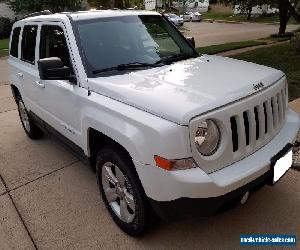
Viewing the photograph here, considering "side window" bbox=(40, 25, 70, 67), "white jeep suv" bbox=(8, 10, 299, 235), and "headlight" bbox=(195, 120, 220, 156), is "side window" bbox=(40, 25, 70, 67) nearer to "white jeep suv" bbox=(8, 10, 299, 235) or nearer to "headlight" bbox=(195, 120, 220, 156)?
"white jeep suv" bbox=(8, 10, 299, 235)

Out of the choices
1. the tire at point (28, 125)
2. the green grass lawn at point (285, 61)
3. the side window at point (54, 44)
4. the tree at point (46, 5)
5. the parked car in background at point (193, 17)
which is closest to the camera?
the side window at point (54, 44)

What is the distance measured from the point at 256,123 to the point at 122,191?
1299mm

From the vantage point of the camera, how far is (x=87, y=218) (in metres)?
3.61

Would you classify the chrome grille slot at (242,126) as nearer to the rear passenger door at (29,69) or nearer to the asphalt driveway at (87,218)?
the asphalt driveway at (87,218)

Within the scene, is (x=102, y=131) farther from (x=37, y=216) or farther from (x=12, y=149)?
(x=12, y=149)

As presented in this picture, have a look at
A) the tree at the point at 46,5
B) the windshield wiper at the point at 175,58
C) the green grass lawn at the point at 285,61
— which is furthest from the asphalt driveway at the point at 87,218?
the tree at the point at 46,5

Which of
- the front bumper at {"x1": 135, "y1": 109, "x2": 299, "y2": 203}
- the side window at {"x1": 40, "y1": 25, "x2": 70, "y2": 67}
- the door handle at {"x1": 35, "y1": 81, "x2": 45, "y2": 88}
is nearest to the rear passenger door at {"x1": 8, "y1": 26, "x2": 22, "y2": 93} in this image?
the door handle at {"x1": 35, "y1": 81, "x2": 45, "y2": 88}

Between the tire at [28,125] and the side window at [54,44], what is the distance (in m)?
1.55

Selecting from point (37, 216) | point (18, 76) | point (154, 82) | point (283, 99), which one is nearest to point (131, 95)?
point (154, 82)

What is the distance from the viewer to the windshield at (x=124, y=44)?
140 inches

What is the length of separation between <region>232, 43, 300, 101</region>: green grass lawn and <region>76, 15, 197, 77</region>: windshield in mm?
3606

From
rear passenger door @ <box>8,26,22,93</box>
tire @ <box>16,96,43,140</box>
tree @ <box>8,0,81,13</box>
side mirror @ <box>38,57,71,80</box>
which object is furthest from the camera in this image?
tree @ <box>8,0,81,13</box>

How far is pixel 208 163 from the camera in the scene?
2.59m

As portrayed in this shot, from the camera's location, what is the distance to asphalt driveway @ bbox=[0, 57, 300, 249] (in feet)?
10.5
